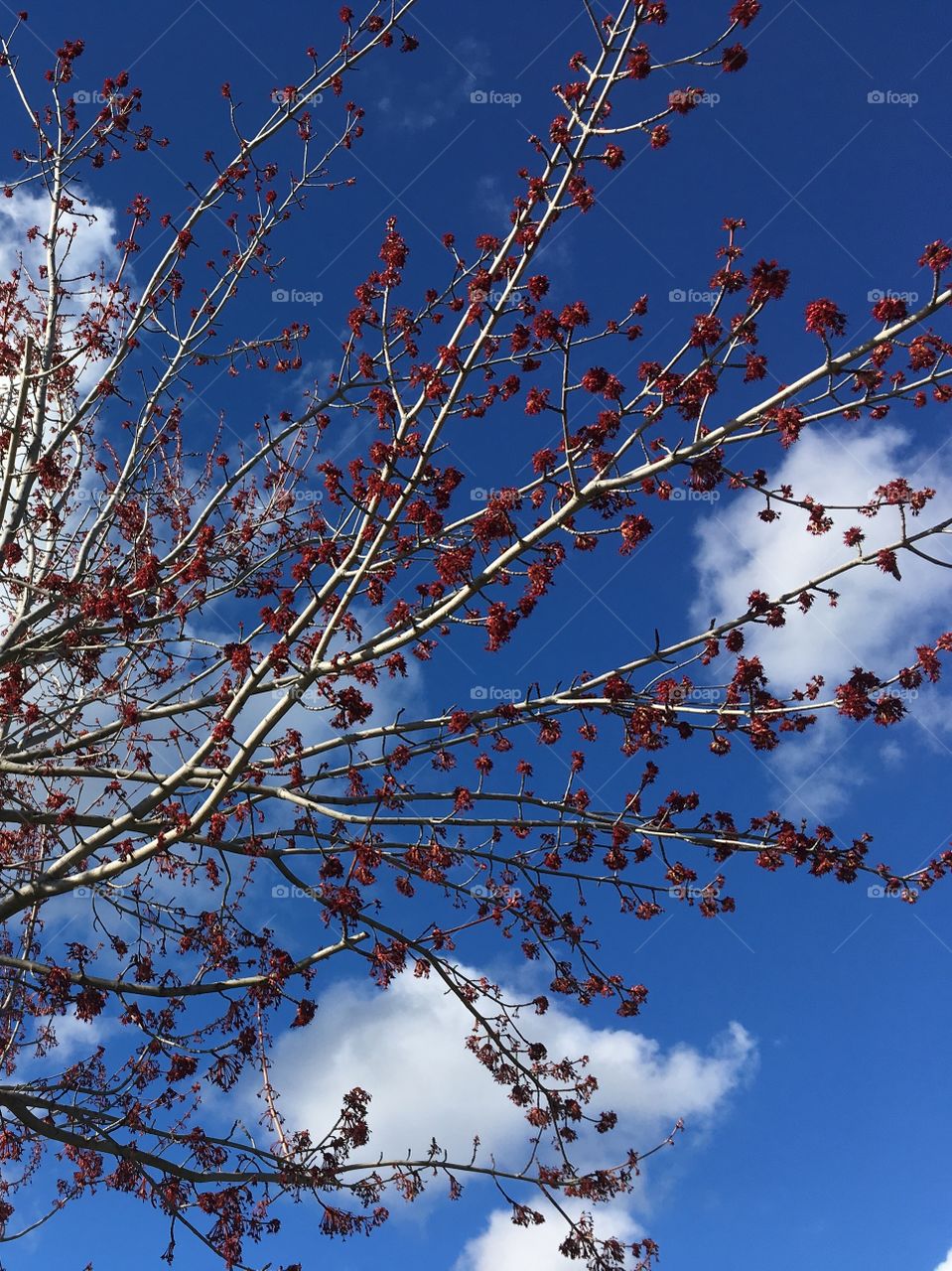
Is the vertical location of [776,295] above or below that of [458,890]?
above

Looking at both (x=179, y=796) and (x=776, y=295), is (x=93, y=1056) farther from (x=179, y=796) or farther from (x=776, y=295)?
Answer: (x=776, y=295)

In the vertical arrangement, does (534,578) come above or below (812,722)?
above

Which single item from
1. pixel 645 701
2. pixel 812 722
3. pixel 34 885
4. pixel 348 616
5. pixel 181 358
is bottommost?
pixel 812 722

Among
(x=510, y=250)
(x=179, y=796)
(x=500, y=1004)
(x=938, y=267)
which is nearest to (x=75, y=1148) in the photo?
(x=179, y=796)

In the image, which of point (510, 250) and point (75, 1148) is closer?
point (510, 250)

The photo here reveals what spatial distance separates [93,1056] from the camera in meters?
8.32

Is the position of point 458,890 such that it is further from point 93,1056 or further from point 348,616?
point 93,1056

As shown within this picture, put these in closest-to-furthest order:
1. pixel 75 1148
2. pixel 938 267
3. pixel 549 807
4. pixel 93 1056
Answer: pixel 938 267 → pixel 549 807 → pixel 75 1148 → pixel 93 1056

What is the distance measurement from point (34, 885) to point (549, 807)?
3426 millimetres

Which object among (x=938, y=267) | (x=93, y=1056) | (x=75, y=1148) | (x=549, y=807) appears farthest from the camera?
(x=93, y=1056)

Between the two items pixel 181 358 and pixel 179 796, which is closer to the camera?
pixel 179 796

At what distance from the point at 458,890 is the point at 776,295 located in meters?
3.94

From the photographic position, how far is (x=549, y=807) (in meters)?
5.89

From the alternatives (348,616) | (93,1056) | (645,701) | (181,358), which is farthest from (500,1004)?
(181,358)
